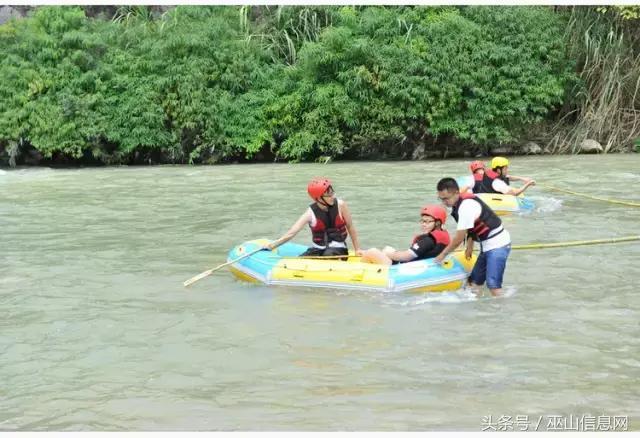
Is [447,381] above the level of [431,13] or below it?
below

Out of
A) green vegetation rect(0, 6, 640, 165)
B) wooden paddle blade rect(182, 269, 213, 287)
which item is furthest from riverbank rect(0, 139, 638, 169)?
wooden paddle blade rect(182, 269, 213, 287)

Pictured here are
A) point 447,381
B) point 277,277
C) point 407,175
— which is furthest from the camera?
point 407,175

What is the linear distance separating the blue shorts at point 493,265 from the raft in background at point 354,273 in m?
0.20

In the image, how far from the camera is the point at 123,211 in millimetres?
10867

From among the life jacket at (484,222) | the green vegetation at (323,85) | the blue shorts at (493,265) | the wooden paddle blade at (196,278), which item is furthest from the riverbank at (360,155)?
the life jacket at (484,222)

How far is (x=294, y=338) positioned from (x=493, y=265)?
1.56 meters

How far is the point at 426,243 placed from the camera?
20.2ft

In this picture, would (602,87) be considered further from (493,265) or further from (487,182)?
(493,265)

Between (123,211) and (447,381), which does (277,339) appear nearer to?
(447,381)

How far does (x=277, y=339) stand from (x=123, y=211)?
6.28m

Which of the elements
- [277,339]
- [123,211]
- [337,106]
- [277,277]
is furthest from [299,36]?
[277,339]

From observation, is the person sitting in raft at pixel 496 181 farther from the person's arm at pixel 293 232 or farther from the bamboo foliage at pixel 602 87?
the bamboo foliage at pixel 602 87

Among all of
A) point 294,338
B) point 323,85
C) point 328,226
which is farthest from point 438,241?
point 323,85

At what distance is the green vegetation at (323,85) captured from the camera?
1720 centimetres
